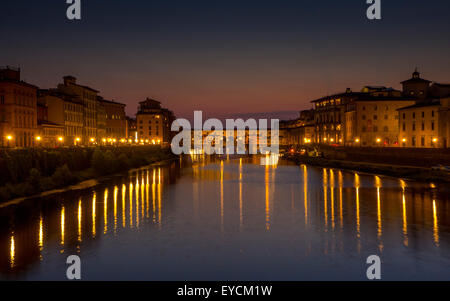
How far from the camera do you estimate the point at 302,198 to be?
39000 mm

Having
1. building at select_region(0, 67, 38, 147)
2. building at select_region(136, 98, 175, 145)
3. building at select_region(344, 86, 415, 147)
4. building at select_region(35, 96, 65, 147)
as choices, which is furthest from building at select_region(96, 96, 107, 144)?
building at select_region(344, 86, 415, 147)

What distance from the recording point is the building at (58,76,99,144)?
108250mm

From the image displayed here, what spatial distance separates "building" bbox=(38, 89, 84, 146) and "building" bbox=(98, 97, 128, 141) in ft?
91.9

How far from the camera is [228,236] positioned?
2345 centimetres

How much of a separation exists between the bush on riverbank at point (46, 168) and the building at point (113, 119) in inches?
2715

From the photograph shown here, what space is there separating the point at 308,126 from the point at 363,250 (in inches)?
6471

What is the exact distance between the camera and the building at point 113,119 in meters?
138

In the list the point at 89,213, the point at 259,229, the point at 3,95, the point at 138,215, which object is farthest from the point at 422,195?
the point at 3,95

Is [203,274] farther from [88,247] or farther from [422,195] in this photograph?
[422,195]

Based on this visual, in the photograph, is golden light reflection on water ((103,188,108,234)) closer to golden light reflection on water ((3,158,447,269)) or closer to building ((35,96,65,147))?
golden light reflection on water ((3,158,447,269))

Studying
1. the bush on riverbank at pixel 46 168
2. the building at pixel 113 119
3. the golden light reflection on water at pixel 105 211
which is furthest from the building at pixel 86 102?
the golden light reflection on water at pixel 105 211

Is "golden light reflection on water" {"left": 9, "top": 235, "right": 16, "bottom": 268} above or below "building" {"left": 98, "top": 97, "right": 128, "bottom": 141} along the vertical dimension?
below

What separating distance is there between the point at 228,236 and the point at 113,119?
4984 inches

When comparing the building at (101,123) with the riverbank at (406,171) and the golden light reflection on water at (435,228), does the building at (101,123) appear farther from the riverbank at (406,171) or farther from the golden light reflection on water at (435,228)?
the golden light reflection on water at (435,228)
